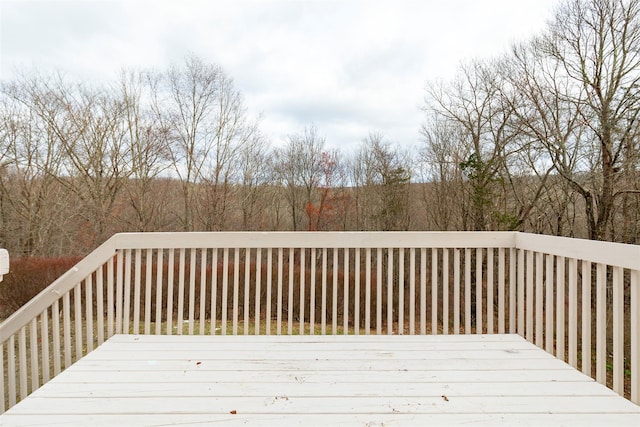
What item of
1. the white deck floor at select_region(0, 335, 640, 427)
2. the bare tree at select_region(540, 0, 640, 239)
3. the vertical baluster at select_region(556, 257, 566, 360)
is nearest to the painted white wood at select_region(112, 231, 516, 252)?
the vertical baluster at select_region(556, 257, 566, 360)

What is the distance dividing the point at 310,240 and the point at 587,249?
160cm

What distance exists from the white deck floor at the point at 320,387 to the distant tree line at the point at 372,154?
779 centimetres

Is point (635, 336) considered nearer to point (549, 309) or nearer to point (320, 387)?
point (549, 309)

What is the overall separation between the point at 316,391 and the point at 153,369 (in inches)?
34.3

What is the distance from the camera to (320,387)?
160cm

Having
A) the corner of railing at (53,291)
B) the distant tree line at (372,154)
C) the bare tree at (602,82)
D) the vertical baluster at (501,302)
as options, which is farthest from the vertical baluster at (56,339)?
the bare tree at (602,82)

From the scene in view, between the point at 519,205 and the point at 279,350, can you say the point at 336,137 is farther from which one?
the point at 279,350

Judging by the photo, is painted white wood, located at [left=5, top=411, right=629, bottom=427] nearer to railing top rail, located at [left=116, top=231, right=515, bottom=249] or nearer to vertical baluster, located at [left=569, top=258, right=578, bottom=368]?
vertical baluster, located at [left=569, top=258, right=578, bottom=368]

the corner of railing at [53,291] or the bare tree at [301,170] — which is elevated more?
the bare tree at [301,170]

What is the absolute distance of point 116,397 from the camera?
4.91 ft

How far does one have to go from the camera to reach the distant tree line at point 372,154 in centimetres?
749

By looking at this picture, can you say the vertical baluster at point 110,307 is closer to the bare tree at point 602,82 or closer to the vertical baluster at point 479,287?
the vertical baluster at point 479,287

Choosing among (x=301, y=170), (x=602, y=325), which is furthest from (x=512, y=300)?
(x=301, y=170)

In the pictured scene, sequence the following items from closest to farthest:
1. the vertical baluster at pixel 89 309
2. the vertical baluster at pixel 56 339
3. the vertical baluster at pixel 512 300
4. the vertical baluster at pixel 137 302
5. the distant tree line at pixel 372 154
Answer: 1. the vertical baluster at pixel 56 339
2. the vertical baluster at pixel 89 309
3. the vertical baluster at pixel 137 302
4. the vertical baluster at pixel 512 300
5. the distant tree line at pixel 372 154
